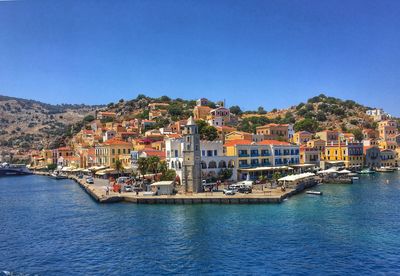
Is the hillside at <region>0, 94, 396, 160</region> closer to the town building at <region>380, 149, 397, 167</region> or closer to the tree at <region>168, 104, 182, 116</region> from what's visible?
the tree at <region>168, 104, 182, 116</region>

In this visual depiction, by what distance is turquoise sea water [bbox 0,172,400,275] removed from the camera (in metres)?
22.3

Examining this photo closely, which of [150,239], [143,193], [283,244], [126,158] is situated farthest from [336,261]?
[126,158]

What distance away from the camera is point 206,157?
54812 millimetres

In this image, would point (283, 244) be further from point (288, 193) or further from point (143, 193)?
point (143, 193)

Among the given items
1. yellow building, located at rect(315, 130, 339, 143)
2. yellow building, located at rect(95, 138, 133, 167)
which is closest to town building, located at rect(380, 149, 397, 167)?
yellow building, located at rect(315, 130, 339, 143)

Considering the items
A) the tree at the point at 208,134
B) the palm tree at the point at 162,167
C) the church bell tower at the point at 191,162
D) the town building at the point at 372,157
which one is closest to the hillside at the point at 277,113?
the town building at the point at 372,157

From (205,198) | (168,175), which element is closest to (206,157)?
(168,175)

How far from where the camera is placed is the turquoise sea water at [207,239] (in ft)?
73.2

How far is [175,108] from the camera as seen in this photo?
134875 mm

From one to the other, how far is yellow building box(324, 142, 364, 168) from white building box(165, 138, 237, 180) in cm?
3891

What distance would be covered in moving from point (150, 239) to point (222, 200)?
14.8 m

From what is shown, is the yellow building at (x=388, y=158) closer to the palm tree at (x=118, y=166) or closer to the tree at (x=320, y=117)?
the tree at (x=320, y=117)

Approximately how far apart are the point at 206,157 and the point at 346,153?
4351 centimetres

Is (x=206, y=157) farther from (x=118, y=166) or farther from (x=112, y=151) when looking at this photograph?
(x=112, y=151)
